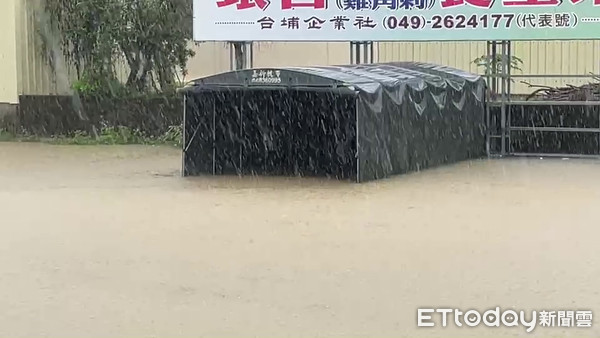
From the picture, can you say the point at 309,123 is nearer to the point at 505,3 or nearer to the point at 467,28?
the point at 467,28

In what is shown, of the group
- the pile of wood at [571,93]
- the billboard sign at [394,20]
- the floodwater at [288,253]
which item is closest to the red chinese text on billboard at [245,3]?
the billboard sign at [394,20]

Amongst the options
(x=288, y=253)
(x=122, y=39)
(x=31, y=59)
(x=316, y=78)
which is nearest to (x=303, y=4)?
(x=316, y=78)

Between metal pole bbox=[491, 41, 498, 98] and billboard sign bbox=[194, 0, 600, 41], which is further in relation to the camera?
metal pole bbox=[491, 41, 498, 98]

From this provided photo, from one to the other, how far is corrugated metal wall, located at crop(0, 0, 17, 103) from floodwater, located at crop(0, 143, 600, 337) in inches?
288

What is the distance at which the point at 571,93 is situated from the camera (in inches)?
755

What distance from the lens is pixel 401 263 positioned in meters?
8.95

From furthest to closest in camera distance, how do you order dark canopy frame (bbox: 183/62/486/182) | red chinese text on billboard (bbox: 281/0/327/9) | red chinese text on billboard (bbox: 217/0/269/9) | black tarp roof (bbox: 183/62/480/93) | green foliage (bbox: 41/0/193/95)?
green foliage (bbox: 41/0/193/95)
red chinese text on billboard (bbox: 217/0/269/9)
red chinese text on billboard (bbox: 281/0/327/9)
dark canopy frame (bbox: 183/62/486/182)
black tarp roof (bbox: 183/62/480/93)

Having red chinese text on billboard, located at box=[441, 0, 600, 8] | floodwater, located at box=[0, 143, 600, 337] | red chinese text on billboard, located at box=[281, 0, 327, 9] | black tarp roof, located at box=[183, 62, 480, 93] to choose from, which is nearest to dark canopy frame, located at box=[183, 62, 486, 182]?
black tarp roof, located at box=[183, 62, 480, 93]

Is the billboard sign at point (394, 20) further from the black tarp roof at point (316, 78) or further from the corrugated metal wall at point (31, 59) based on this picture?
the corrugated metal wall at point (31, 59)

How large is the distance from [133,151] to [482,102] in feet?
21.2

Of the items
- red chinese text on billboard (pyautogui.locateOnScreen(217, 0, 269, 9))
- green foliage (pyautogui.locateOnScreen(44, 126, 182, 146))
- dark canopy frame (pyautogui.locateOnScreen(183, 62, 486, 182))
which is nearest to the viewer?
dark canopy frame (pyautogui.locateOnScreen(183, 62, 486, 182))

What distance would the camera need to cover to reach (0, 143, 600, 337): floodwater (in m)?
7.26

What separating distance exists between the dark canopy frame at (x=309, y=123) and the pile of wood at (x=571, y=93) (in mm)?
2940

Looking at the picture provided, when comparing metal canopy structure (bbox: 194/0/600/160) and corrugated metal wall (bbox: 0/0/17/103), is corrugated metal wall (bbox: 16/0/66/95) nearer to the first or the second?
corrugated metal wall (bbox: 0/0/17/103)
